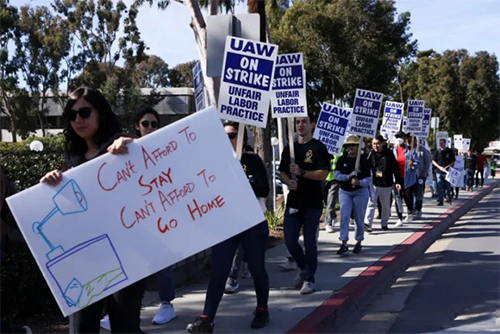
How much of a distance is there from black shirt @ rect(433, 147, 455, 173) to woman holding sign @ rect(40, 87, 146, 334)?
1517 centimetres

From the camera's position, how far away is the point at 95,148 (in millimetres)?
3883

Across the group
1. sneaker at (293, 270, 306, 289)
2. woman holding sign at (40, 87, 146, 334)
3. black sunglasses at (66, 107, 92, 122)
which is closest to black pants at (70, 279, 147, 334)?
woman holding sign at (40, 87, 146, 334)

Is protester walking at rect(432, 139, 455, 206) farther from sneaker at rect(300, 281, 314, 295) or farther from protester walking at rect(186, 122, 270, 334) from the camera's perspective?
protester walking at rect(186, 122, 270, 334)

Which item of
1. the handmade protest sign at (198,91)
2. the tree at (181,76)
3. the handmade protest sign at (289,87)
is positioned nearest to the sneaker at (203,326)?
the handmade protest sign at (289,87)

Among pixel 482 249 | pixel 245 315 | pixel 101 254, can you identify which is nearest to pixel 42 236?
pixel 101 254

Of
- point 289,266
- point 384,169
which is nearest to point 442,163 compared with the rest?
point 384,169

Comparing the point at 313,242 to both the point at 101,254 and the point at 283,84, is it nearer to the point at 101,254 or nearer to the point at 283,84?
the point at 283,84

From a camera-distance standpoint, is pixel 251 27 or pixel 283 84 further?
pixel 283 84

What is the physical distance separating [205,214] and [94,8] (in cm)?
4695

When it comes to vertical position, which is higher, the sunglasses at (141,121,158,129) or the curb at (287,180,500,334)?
the sunglasses at (141,121,158,129)

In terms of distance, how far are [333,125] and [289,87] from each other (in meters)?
3.63

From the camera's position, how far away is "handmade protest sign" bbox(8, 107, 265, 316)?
3572 millimetres

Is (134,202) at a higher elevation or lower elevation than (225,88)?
lower

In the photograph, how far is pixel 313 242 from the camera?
6594mm
